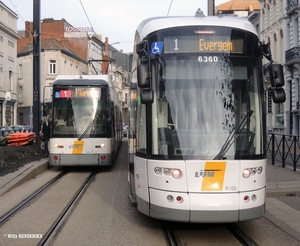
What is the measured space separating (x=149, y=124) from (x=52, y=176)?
7975 mm

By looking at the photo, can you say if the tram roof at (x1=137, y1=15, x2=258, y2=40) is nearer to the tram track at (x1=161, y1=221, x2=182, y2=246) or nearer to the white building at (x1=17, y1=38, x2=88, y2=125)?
the tram track at (x1=161, y1=221, x2=182, y2=246)

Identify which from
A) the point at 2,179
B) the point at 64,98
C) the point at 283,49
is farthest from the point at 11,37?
the point at 2,179

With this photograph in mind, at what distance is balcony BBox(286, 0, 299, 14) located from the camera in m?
33.2

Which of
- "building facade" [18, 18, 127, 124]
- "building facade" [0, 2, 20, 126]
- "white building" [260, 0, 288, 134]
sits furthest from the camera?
"building facade" [18, 18, 127, 124]

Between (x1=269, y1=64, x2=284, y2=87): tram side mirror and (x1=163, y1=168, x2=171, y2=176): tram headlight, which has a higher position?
(x1=269, y1=64, x2=284, y2=87): tram side mirror

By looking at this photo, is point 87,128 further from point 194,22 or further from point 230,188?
point 230,188

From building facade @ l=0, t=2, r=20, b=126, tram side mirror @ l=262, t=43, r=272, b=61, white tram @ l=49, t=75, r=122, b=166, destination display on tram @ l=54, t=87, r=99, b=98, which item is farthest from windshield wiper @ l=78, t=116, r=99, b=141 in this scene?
building facade @ l=0, t=2, r=20, b=126

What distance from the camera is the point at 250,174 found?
643 centimetres

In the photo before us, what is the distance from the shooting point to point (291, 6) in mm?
34062

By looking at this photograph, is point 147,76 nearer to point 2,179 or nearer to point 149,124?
point 149,124

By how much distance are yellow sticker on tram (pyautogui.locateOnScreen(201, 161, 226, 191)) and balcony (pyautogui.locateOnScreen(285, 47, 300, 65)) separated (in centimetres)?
2844

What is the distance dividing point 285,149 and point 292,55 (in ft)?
67.5

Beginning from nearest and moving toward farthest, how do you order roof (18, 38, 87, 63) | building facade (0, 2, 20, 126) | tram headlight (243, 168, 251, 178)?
tram headlight (243, 168, 251, 178) → building facade (0, 2, 20, 126) → roof (18, 38, 87, 63)

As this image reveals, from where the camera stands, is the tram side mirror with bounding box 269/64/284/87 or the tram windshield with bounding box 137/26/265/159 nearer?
the tram windshield with bounding box 137/26/265/159
